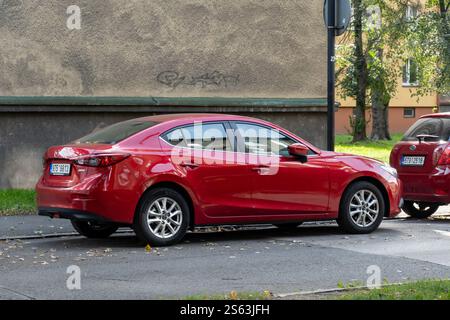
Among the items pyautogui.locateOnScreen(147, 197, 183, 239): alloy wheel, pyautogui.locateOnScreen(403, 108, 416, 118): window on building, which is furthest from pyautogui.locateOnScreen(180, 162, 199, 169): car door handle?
pyautogui.locateOnScreen(403, 108, 416, 118): window on building

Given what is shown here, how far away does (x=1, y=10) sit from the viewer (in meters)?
16.9

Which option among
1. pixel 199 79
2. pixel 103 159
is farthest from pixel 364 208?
pixel 199 79

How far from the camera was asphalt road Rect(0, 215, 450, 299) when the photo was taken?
8523mm

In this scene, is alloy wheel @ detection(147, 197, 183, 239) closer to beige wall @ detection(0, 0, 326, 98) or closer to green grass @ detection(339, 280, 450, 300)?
green grass @ detection(339, 280, 450, 300)

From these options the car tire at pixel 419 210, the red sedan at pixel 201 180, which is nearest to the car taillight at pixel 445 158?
the car tire at pixel 419 210

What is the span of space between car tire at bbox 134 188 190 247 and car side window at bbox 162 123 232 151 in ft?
2.09

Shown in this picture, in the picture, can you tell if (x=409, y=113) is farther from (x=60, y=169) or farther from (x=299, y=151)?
(x=60, y=169)

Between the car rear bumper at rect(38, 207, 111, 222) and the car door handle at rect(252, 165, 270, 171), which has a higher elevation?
the car door handle at rect(252, 165, 270, 171)

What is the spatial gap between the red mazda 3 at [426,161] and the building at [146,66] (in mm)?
4162

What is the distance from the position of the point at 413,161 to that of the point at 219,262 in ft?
18.5

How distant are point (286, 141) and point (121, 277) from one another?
3.91 metres

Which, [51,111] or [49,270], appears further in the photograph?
[51,111]
